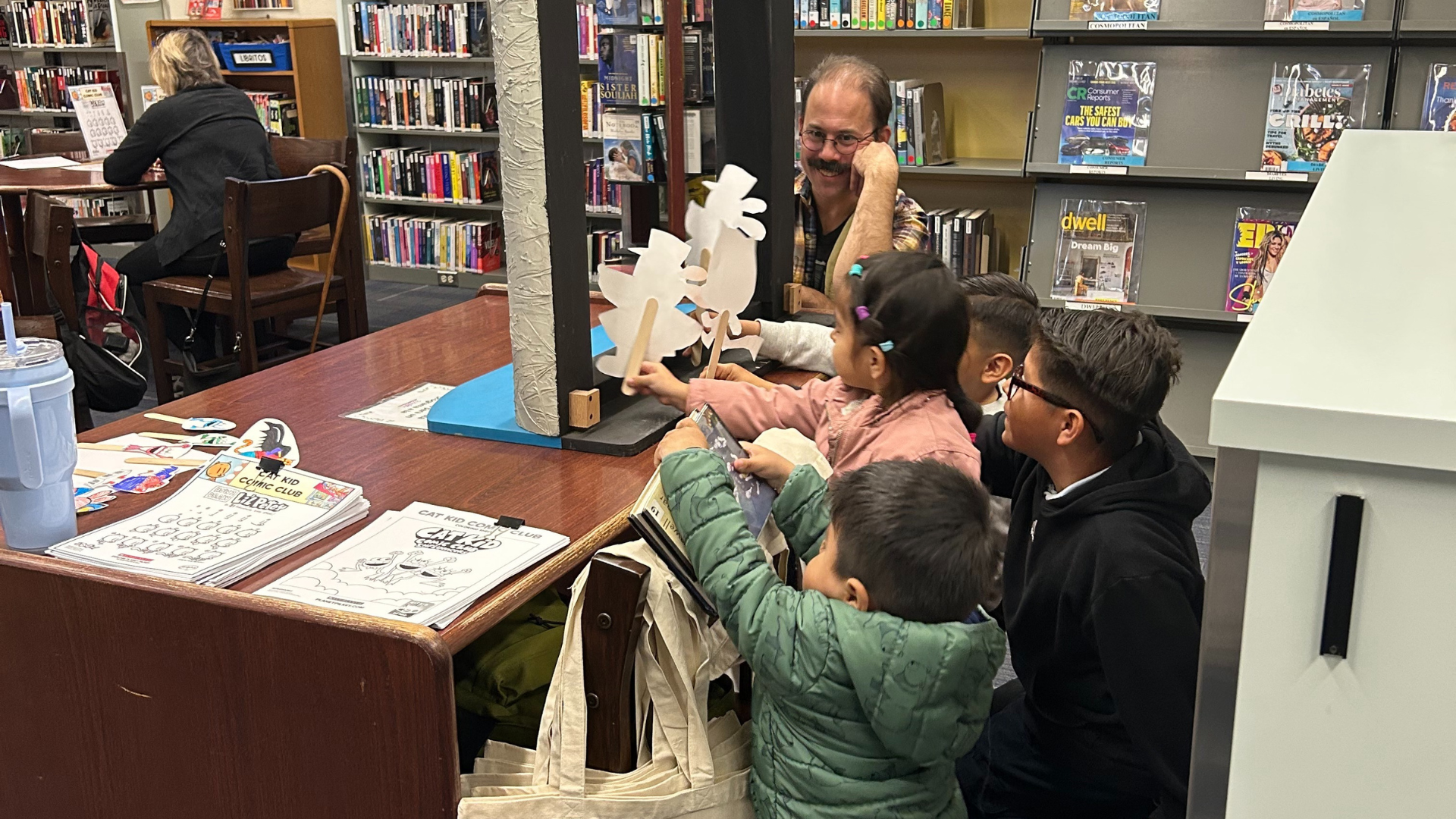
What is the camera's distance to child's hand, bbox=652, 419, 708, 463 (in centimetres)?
140

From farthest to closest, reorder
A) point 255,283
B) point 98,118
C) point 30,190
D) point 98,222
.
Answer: point 98,118
point 98,222
point 255,283
point 30,190

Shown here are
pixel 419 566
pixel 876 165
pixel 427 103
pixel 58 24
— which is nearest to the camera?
pixel 419 566

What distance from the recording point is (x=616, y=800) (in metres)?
1.22

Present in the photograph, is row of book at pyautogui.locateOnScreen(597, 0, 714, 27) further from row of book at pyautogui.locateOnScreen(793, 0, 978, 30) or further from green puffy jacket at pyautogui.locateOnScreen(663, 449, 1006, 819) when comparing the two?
row of book at pyautogui.locateOnScreen(793, 0, 978, 30)

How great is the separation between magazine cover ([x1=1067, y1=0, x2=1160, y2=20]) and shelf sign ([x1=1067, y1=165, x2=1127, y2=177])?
0.44 metres

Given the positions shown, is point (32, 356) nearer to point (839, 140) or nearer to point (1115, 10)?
point (839, 140)

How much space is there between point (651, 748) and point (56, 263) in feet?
8.99

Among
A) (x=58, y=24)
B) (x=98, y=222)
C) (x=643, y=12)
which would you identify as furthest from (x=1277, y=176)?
(x=58, y=24)

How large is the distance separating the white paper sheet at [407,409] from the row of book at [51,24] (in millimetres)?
6282

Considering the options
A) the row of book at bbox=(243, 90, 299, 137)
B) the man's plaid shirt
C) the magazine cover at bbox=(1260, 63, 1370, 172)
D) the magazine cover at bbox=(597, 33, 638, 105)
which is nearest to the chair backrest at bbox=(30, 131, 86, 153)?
the row of book at bbox=(243, 90, 299, 137)

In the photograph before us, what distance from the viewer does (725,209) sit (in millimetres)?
1845

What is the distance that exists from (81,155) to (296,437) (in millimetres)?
4154

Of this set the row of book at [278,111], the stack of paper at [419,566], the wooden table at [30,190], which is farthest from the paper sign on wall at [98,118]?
the stack of paper at [419,566]

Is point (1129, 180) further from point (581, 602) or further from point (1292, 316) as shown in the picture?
point (1292, 316)
